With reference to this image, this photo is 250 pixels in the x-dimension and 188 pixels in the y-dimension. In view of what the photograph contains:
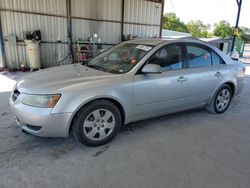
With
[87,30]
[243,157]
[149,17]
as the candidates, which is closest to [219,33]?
[149,17]

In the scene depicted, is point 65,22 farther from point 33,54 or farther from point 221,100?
point 221,100

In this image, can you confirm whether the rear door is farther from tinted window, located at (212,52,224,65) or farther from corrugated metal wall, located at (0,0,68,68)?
corrugated metal wall, located at (0,0,68,68)

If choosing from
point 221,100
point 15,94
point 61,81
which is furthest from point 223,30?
point 15,94

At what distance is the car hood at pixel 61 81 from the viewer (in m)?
2.50

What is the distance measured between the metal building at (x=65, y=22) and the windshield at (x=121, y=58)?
20.3ft

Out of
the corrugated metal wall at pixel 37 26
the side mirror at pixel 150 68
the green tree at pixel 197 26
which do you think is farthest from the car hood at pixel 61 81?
the green tree at pixel 197 26

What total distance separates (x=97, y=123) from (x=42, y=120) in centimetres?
68

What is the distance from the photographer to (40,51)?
8.90 metres

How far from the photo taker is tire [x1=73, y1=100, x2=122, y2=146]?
261 centimetres

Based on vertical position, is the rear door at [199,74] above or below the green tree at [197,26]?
below

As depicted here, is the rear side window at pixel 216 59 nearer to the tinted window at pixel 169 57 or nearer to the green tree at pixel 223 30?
the tinted window at pixel 169 57

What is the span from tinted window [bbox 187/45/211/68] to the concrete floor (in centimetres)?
107

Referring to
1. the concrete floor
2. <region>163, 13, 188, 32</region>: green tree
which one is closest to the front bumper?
the concrete floor

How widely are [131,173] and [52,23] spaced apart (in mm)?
8332
